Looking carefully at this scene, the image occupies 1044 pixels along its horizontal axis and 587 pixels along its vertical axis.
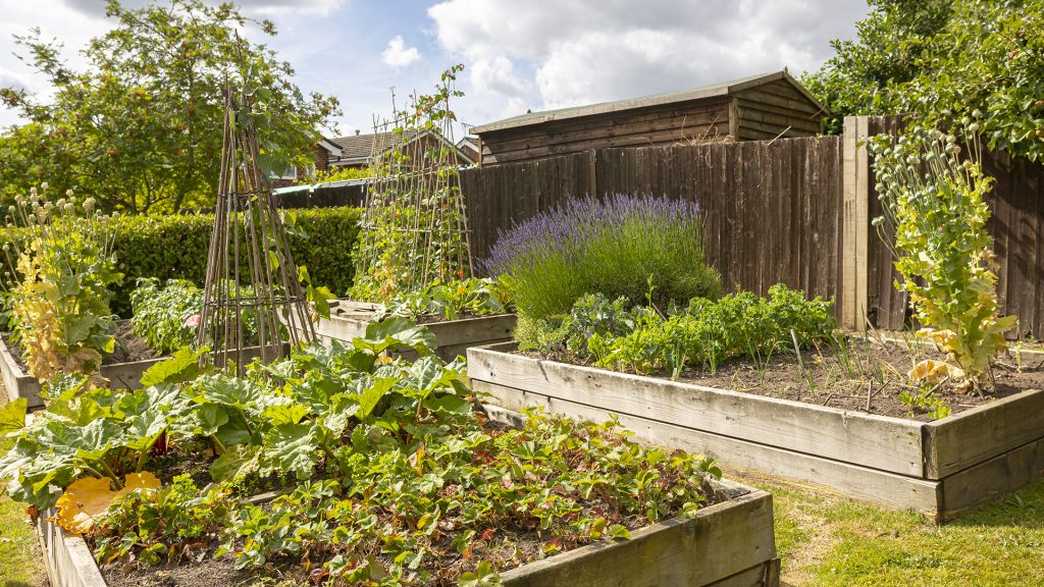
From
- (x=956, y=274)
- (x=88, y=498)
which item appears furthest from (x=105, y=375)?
(x=956, y=274)

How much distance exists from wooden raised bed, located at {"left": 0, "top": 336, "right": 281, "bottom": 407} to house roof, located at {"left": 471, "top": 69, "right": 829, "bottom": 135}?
8.75 metres

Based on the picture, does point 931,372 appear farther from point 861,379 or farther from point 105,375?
point 105,375

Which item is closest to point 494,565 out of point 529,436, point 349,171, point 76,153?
point 529,436

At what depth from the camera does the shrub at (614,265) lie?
555 cm

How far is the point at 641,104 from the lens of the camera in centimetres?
1285

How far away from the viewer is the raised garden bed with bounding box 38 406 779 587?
2098 mm

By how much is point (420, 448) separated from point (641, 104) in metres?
11.0

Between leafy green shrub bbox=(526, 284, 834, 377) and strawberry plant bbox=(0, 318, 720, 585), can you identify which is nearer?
strawberry plant bbox=(0, 318, 720, 585)

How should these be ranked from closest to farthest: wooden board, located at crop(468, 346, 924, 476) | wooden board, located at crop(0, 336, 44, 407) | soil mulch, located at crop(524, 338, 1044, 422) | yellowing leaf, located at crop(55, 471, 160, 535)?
yellowing leaf, located at crop(55, 471, 160, 535), wooden board, located at crop(468, 346, 924, 476), soil mulch, located at crop(524, 338, 1044, 422), wooden board, located at crop(0, 336, 44, 407)

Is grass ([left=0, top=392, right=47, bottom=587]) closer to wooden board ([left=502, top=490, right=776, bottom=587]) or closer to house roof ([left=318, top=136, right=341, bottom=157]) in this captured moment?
wooden board ([left=502, top=490, right=776, bottom=587])

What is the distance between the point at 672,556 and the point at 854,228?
Answer: 5.29m

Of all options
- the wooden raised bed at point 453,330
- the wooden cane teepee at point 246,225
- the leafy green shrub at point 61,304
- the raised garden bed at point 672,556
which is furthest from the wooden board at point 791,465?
the leafy green shrub at point 61,304

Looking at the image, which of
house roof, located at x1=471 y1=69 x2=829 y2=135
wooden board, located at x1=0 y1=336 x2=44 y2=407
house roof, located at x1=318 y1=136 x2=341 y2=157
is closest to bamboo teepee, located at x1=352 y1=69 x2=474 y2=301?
wooden board, located at x1=0 y1=336 x2=44 y2=407

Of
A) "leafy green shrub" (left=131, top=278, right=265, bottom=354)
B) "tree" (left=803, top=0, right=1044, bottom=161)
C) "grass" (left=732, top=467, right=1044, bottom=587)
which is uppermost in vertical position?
"tree" (left=803, top=0, right=1044, bottom=161)
